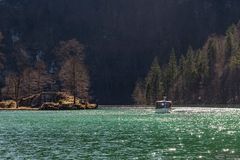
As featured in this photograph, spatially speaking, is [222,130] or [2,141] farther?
[222,130]

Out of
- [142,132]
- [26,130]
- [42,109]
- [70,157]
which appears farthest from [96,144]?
[42,109]

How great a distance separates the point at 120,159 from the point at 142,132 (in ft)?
103

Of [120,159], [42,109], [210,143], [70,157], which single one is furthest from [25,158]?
[42,109]

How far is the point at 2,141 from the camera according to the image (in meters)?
71.9

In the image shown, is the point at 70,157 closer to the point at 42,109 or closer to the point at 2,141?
the point at 2,141

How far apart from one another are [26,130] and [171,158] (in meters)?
42.9

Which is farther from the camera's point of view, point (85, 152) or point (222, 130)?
point (222, 130)

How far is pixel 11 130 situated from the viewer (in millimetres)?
90812

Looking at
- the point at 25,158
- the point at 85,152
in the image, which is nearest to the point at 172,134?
the point at 85,152

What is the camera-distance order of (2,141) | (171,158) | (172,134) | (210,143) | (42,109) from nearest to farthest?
(171,158) → (210,143) → (2,141) → (172,134) → (42,109)

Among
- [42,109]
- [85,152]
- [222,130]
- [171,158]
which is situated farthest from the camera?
[42,109]

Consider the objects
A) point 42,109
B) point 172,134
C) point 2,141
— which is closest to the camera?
point 2,141

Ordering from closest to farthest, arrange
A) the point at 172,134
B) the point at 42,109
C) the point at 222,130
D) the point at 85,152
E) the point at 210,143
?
the point at 85,152
the point at 210,143
the point at 172,134
the point at 222,130
the point at 42,109

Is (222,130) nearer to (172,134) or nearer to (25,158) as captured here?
(172,134)
